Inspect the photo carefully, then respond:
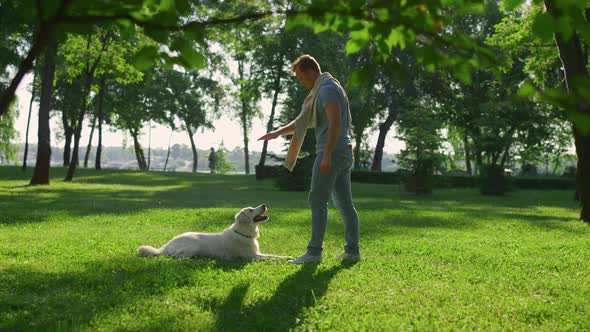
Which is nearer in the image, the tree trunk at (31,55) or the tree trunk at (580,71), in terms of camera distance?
the tree trunk at (31,55)

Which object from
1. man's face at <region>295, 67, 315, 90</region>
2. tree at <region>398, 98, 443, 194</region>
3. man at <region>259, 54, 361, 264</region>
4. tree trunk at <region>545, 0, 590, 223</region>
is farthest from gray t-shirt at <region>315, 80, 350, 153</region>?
tree at <region>398, 98, 443, 194</region>

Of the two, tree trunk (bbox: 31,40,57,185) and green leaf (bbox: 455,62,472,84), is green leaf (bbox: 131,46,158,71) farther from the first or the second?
tree trunk (bbox: 31,40,57,185)

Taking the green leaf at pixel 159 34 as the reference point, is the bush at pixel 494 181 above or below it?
below

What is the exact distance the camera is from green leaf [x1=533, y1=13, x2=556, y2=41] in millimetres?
2162

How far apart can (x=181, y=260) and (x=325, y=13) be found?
467cm

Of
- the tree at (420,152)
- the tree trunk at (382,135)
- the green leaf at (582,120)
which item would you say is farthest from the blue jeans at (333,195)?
the tree trunk at (382,135)

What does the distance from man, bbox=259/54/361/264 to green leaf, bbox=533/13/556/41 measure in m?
4.13

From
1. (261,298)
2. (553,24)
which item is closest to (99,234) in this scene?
(261,298)

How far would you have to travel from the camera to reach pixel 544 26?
7.14ft

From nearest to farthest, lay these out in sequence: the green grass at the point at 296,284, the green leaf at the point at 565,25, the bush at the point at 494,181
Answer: the green leaf at the point at 565,25 < the green grass at the point at 296,284 < the bush at the point at 494,181

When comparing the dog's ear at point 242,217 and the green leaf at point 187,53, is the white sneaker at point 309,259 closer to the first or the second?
the dog's ear at point 242,217

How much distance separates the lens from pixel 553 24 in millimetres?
2160

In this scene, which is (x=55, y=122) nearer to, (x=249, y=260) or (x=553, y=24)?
(x=249, y=260)

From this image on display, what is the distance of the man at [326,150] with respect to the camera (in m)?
6.36
